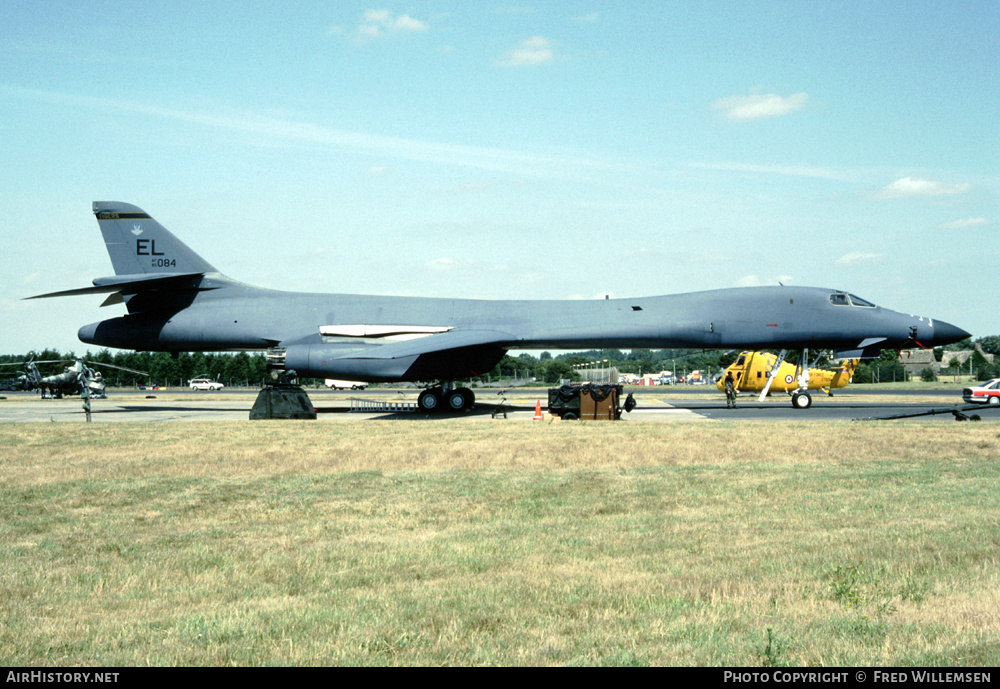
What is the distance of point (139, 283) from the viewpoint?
2723 cm

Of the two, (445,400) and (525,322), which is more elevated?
(525,322)

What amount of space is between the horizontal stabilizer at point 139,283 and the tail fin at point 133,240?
591mm

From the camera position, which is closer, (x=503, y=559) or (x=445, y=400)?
(x=503, y=559)

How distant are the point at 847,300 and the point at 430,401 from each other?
14256 millimetres

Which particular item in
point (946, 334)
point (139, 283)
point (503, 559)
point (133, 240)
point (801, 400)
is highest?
point (133, 240)

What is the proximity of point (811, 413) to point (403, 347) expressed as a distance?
1323 cm

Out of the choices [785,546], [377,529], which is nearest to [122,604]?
[377,529]

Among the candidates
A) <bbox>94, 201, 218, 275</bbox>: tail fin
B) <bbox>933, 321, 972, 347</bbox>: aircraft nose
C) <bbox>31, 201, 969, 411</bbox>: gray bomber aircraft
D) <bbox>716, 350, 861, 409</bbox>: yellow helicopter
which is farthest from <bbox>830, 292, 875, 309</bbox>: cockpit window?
<bbox>94, 201, 218, 275</bbox>: tail fin

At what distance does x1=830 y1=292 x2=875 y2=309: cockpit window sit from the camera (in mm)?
26234

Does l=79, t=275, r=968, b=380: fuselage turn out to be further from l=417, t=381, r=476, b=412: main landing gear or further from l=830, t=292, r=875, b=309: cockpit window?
l=417, t=381, r=476, b=412: main landing gear

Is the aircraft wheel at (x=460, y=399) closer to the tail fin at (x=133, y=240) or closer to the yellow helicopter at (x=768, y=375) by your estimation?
the tail fin at (x=133, y=240)

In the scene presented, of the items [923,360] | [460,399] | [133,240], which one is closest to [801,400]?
[460,399]

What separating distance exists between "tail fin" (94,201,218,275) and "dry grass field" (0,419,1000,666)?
16.0 meters

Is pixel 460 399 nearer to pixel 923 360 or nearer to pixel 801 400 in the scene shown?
pixel 801 400
